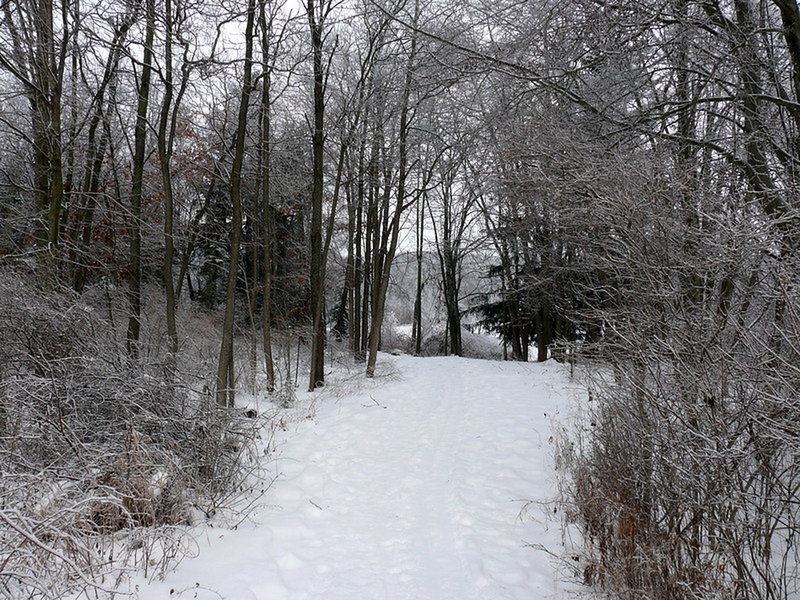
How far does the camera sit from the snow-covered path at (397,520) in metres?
3.10

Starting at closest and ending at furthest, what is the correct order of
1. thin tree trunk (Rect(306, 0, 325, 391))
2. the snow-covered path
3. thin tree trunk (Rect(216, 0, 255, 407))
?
the snow-covered path < thin tree trunk (Rect(216, 0, 255, 407)) < thin tree trunk (Rect(306, 0, 325, 391))

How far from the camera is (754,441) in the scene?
2.21 meters

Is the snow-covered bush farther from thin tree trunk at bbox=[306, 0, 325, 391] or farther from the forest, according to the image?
thin tree trunk at bbox=[306, 0, 325, 391]

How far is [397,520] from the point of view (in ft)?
13.4

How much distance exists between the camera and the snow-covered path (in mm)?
3096

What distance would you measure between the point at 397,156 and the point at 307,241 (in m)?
6.63

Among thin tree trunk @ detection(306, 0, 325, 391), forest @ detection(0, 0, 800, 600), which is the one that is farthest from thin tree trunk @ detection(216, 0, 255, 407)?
thin tree trunk @ detection(306, 0, 325, 391)

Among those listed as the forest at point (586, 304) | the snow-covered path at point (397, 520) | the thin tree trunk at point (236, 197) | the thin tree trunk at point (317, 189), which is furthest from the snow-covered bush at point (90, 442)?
the thin tree trunk at point (317, 189)

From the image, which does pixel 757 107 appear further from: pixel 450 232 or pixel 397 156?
pixel 450 232

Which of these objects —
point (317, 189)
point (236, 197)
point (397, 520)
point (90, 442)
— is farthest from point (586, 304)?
point (317, 189)

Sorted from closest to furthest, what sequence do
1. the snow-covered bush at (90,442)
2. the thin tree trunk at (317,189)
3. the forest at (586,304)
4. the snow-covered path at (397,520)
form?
1. the forest at (586,304)
2. the snow-covered bush at (90,442)
3. the snow-covered path at (397,520)
4. the thin tree trunk at (317,189)

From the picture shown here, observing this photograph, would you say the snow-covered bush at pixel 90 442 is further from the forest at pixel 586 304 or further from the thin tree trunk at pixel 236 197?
the thin tree trunk at pixel 236 197

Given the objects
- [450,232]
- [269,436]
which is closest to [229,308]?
[269,436]

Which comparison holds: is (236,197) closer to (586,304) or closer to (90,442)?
(90,442)
